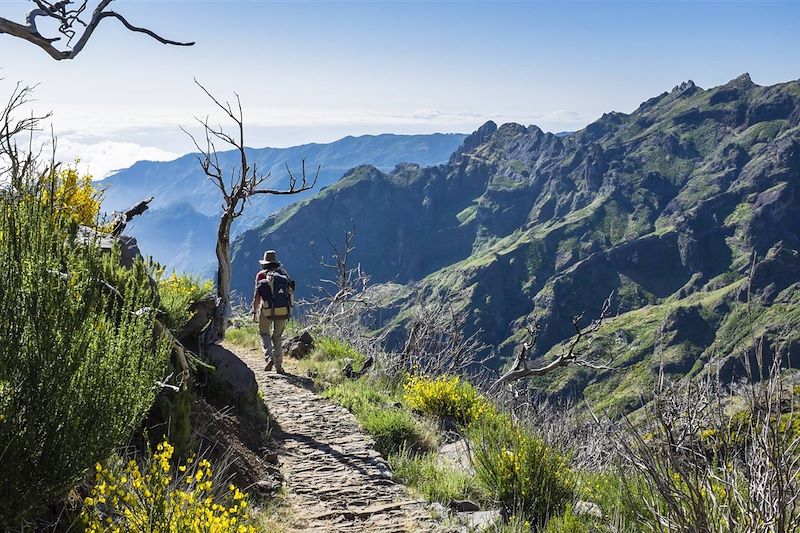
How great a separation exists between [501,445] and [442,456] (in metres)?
1.60

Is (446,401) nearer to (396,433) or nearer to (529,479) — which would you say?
(396,433)

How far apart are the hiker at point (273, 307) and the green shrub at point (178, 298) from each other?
264 centimetres

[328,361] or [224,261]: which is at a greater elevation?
[224,261]

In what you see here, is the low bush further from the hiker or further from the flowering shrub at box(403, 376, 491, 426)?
the hiker

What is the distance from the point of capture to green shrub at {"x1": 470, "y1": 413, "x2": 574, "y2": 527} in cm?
615

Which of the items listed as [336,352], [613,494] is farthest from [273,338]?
[613,494]

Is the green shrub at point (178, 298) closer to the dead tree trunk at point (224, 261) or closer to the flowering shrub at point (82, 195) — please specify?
the dead tree trunk at point (224, 261)

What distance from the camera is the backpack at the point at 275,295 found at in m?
13.0

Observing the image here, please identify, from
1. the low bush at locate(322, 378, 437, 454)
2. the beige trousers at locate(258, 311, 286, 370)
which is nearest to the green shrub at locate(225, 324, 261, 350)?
the beige trousers at locate(258, 311, 286, 370)

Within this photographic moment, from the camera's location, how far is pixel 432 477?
24.0 feet

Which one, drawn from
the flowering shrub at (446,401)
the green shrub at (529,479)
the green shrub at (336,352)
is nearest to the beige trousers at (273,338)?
the green shrub at (336,352)

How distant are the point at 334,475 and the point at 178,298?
10.1 ft

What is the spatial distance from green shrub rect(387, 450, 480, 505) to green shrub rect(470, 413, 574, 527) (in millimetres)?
234

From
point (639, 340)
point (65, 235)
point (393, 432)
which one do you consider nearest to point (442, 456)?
point (393, 432)
